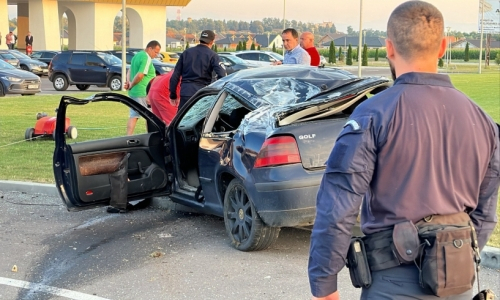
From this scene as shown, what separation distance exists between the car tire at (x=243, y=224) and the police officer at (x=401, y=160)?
363 centimetres

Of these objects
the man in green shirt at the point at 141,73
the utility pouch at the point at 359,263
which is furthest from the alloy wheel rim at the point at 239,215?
the man in green shirt at the point at 141,73

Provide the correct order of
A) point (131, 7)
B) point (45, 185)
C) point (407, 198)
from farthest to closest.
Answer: point (131, 7) → point (45, 185) → point (407, 198)

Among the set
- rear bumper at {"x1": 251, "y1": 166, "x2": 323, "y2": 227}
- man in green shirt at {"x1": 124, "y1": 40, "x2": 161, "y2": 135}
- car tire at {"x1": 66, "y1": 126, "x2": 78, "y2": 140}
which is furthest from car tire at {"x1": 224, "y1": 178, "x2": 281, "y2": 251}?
car tire at {"x1": 66, "y1": 126, "x2": 78, "y2": 140}

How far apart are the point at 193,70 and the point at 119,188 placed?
3.26m

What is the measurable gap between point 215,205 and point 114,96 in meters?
1.43

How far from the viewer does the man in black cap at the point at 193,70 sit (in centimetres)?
1034

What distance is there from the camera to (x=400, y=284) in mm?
2639

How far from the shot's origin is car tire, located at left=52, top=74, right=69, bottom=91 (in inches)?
1178

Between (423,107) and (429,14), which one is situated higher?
(429,14)

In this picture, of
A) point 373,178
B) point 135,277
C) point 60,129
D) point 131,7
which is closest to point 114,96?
point 60,129

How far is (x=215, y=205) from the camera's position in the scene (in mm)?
6988

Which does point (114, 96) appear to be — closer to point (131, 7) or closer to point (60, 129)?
point (60, 129)

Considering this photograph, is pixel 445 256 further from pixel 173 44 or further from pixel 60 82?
pixel 173 44

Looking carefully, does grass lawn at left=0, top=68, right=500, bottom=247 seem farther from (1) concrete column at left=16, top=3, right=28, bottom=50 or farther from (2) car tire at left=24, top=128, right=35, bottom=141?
(1) concrete column at left=16, top=3, right=28, bottom=50
